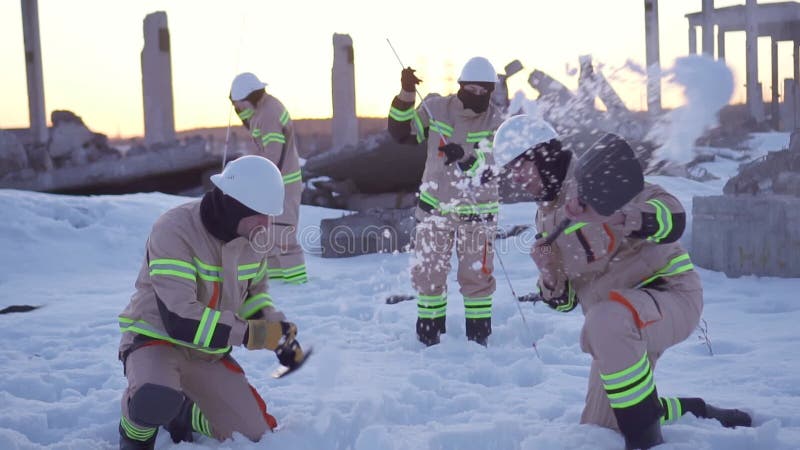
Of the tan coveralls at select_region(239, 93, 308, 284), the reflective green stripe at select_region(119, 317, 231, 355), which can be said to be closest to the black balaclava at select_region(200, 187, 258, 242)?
the reflective green stripe at select_region(119, 317, 231, 355)

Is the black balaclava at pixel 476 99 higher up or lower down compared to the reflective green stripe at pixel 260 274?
higher up

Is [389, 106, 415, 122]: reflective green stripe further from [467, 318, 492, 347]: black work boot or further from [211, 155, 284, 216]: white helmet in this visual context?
[211, 155, 284, 216]: white helmet

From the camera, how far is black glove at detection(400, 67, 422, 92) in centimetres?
548

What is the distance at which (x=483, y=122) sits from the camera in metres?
→ 5.56

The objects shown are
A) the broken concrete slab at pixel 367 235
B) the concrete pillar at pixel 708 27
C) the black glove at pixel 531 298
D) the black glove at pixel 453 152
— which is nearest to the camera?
the black glove at pixel 453 152

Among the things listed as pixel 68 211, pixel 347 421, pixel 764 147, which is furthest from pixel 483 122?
pixel 764 147

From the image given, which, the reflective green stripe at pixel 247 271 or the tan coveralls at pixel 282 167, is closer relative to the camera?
the reflective green stripe at pixel 247 271

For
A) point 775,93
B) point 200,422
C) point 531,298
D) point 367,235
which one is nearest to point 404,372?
point 200,422

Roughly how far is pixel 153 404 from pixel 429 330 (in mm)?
2492

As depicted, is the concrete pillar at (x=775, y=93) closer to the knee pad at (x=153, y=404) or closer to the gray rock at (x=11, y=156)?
the gray rock at (x=11, y=156)

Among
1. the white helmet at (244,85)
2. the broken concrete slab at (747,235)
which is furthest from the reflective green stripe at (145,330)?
the broken concrete slab at (747,235)

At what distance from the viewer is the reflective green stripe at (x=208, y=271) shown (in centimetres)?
355

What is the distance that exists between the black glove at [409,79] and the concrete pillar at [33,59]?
40.0 feet

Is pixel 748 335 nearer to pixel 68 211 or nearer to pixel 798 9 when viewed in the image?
pixel 68 211
